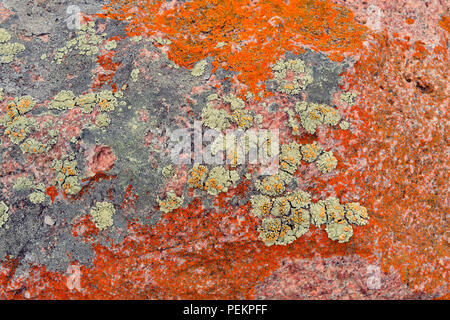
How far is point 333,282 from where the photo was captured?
18.4 feet

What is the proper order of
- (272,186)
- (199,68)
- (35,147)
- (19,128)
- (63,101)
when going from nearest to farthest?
(272,186) < (35,147) < (19,128) < (63,101) < (199,68)

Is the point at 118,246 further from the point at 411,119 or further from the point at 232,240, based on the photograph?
the point at 411,119

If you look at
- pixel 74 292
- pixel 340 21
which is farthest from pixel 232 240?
pixel 340 21

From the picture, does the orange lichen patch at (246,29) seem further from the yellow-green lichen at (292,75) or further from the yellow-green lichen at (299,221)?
the yellow-green lichen at (299,221)

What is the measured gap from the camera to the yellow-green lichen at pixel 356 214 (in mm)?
5465

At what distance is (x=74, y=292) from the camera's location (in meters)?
5.56

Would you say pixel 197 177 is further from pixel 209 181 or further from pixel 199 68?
pixel 199 68

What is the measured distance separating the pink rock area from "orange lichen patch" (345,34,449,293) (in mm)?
221

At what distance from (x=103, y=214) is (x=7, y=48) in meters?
3.63

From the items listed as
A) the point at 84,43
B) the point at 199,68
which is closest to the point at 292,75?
the point at 199,68

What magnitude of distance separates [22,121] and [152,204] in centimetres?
251

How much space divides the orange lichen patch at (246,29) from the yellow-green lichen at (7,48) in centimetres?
173

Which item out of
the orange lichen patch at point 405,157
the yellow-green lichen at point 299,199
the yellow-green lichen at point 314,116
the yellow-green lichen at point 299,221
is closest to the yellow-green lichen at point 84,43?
the yellow-green lichen at point 314,116

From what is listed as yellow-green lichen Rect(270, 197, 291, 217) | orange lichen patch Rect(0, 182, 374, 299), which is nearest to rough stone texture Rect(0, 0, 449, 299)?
orange lichen patch Rect(0, 182, 374, 299)
